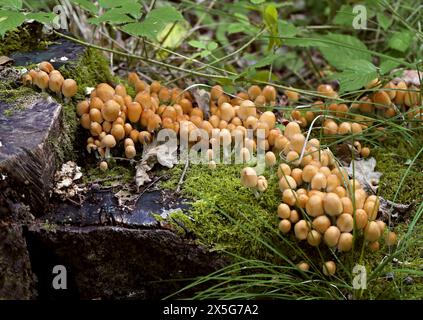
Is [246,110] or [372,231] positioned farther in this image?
[246,110]

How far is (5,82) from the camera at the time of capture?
10.2ft

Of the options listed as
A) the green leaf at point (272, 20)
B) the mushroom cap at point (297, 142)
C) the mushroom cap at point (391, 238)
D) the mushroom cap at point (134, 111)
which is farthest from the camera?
the green leaf at point (272, 20)

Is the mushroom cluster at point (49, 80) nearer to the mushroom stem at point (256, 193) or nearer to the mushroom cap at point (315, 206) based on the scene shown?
the mushroom stem at point (256, 193)

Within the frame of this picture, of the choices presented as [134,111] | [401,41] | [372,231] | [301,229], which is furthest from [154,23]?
[401,41]

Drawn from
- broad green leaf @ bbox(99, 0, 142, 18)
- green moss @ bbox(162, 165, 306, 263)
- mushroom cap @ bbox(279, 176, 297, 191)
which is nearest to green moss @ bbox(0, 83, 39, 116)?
broad green leaf @ bbox(99, 0, 142, 18)

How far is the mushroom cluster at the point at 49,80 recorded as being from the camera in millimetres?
3092

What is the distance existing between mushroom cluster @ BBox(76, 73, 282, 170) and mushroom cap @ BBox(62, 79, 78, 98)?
9 centimetres

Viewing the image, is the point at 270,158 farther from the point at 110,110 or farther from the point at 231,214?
the point at 110,110

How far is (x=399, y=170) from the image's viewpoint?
324cm

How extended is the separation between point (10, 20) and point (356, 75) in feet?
6.59

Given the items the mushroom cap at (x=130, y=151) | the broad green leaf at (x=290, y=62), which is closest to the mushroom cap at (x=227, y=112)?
the mushroom cap at (x=130, y=151)

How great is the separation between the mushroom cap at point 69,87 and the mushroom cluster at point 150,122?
0.09m

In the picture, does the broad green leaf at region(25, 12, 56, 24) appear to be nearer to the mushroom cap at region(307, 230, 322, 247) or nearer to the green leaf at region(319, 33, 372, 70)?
the mushroom cap at region(307, 230, 322, 247)

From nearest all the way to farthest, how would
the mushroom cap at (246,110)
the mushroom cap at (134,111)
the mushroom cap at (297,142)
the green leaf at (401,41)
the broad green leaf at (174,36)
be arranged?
the mushroom cap at (297,142) → the mushroom cap at (134,111) → the mushroom cap at (246,110) → the green leaf at (401,41) → the broad green leaf at (174,36)
